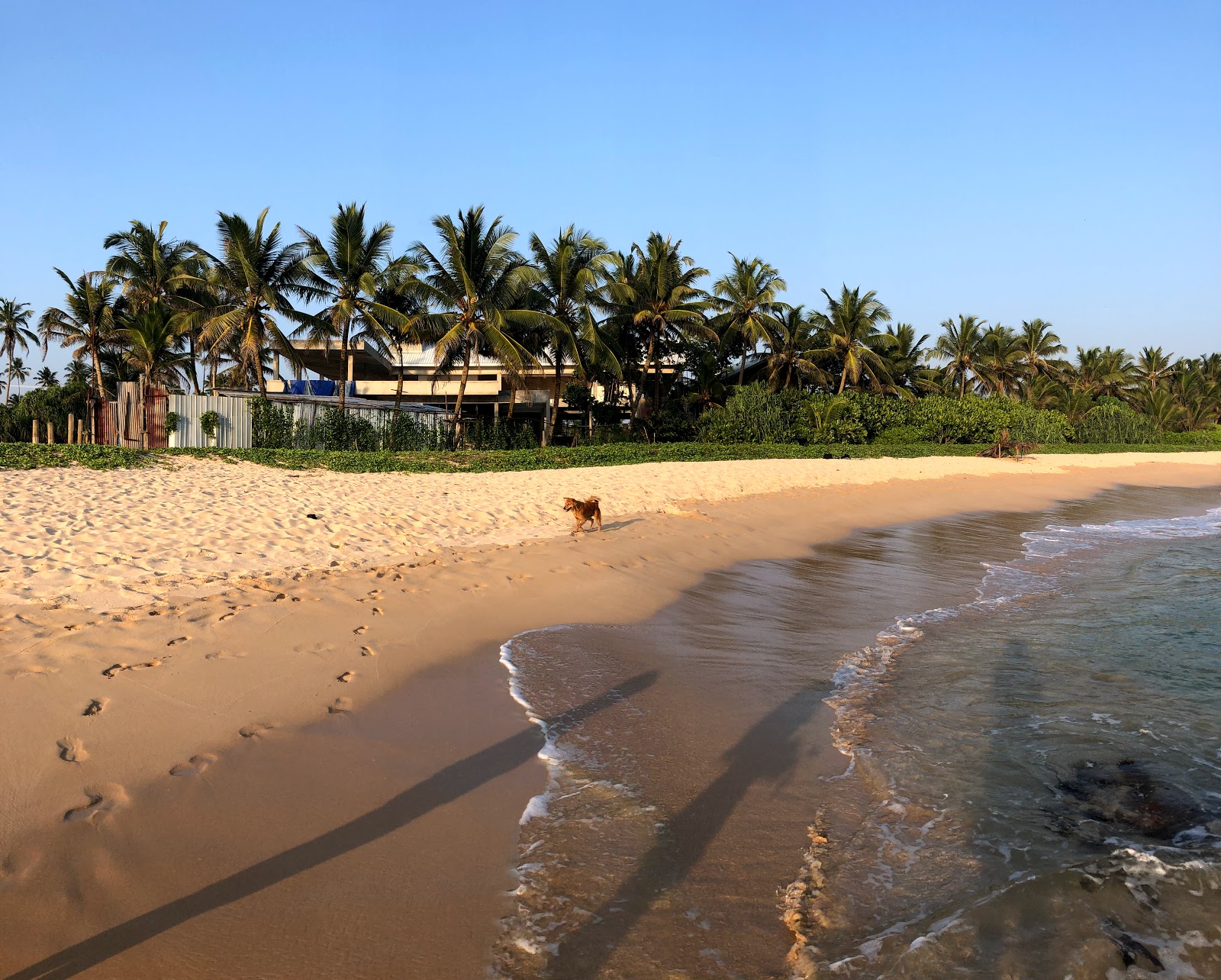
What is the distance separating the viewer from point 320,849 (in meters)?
3.22

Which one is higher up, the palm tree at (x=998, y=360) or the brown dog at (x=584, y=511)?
the palm tree at (x=998, y=360)

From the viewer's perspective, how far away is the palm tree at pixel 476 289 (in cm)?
2670

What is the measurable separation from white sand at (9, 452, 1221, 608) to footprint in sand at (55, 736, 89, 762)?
7.18ft

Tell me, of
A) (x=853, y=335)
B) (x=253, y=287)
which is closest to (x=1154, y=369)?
(x=853, y=335)

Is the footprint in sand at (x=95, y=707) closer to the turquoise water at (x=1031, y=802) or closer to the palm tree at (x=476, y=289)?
the turquoise water at (x=1031, y=802)

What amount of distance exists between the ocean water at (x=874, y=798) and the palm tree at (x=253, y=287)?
2257cm

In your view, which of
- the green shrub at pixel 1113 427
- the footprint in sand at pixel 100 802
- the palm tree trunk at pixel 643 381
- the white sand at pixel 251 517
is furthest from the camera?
the green shrub at pixel 1113 427

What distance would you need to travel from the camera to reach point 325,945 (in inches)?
104

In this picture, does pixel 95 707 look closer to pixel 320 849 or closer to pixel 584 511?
pixel 320 849

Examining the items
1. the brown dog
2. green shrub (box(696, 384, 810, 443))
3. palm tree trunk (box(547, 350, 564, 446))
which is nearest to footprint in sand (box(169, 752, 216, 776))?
the brown dog

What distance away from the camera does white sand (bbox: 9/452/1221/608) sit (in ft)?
21.9

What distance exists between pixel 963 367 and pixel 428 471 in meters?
42.2

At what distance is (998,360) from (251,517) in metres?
51.5

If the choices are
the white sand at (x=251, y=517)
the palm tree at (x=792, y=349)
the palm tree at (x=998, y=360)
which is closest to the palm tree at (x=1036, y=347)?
the palm tree at (x=998, y=360)
